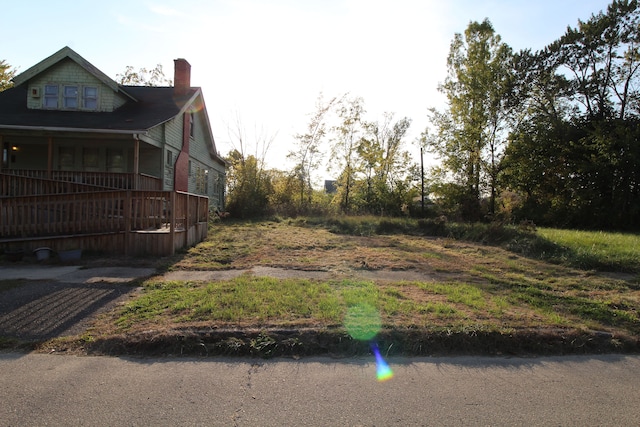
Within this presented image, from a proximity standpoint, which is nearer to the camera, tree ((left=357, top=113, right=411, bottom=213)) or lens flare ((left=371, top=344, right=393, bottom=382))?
lens flare ((left=371, top=344, right=393, bottom=382))

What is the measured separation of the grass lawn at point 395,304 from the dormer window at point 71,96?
1098cm

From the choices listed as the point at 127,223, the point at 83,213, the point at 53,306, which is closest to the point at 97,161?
the point at 83,213

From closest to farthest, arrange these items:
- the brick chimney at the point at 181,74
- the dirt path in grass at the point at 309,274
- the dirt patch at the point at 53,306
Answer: the dirt patch at the point at 53,306
the dirt path in grass at the point at 309,274
the brick chimney at the point at 181,74

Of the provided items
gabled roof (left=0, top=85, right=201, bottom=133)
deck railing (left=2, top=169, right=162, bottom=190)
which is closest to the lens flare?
deck railing (left=2, top=169, right=162, bottom=190)

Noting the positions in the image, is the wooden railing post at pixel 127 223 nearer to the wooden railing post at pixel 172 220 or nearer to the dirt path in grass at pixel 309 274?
the wooden railing post at pixel 172 220

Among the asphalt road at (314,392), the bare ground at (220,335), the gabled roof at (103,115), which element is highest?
the gabled roof at (103,115)

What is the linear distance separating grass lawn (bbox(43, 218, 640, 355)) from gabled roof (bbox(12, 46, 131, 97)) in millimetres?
10580

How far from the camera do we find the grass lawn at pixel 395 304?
407 centimetres

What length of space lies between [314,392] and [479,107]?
29.6m

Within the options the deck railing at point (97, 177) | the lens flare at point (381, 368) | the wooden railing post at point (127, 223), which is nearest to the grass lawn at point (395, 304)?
the lens flare at point (381, 368)

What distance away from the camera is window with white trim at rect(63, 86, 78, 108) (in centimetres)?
1605

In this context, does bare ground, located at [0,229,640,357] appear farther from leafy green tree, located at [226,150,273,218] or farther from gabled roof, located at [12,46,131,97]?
leafy green tree, located at [226,150,273,218]

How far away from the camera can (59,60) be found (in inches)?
618

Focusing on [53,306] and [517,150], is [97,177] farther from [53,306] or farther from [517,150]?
[517,150]
